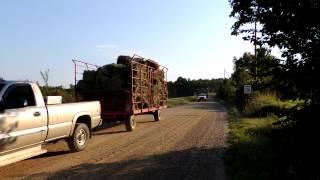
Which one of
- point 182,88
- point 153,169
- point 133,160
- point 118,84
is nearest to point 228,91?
point 118,84

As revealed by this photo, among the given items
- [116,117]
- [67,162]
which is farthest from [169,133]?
[67,162]

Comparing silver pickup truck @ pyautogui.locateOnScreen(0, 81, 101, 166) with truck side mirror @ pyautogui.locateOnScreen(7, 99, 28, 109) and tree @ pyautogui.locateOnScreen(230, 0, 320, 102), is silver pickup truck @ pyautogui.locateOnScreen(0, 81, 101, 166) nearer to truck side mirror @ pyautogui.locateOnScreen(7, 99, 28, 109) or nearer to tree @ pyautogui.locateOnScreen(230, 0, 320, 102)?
truck side mirror @ pyautogui.locateOnScreen(7, 99, 28, 109)

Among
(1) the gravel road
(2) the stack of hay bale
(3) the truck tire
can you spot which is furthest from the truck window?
(2) the stack of hay bale

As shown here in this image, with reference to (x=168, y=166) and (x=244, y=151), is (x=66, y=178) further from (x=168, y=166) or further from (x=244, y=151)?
(x=244, y=151)

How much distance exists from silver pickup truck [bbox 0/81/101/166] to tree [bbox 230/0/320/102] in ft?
17.0

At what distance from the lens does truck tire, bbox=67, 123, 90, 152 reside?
48.1 feet

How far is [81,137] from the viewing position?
15.1 meters

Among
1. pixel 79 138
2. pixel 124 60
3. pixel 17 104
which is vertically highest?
pixel 124 60

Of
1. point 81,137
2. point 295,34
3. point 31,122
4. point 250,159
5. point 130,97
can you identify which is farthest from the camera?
point 130,97

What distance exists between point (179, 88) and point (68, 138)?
134m

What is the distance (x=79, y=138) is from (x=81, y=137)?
11cm

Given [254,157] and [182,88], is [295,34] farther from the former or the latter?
[182,88]

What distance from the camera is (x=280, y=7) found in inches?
404

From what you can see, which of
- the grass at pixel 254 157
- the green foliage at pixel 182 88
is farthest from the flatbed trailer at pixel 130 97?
the green foliage at pixel 182 88
